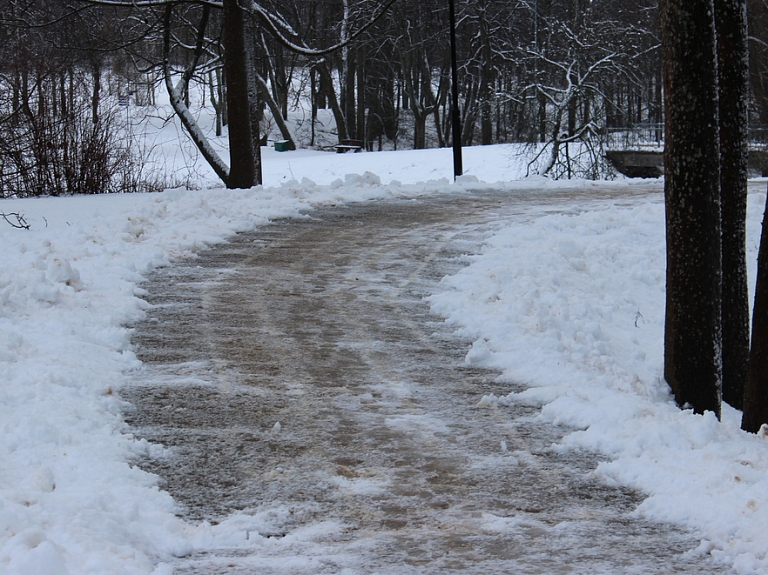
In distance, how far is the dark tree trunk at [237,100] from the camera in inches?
630

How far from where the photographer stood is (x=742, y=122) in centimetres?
667

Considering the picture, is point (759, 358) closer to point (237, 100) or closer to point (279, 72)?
point (237, 100)

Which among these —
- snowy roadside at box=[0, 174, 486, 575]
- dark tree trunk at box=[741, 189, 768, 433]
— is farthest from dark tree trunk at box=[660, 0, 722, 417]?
snowy roadside at box=[0, 174, 486, 575]

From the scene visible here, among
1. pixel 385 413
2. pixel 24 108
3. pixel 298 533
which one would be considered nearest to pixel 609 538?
pixel 298 533

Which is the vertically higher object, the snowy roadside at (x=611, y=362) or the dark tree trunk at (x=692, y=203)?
the dark tree trunk at (x=692, y=203)

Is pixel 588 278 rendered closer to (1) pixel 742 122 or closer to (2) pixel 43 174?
(1) pixel 742 122

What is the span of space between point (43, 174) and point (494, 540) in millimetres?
13452

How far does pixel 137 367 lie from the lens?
5.70m

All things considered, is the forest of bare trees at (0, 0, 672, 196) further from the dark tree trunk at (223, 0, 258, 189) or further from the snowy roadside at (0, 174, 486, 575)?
the snowy roadside at (0, 174, 486, 575)

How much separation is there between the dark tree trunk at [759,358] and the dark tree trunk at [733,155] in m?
1.03

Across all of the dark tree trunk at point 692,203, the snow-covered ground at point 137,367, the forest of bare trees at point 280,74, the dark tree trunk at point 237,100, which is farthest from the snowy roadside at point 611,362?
the forest of bare trees at point 280,74

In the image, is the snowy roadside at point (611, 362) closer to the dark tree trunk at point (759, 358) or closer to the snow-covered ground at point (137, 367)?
the snow-covered ground at point (137, 367)

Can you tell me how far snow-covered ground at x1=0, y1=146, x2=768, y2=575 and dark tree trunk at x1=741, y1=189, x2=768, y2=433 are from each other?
8.4 inches

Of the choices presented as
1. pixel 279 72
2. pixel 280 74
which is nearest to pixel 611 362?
pixel 279 72
